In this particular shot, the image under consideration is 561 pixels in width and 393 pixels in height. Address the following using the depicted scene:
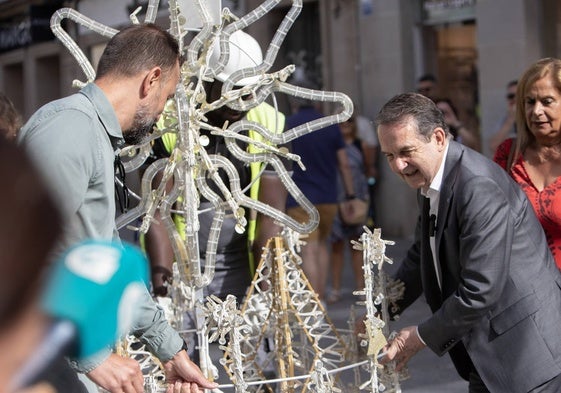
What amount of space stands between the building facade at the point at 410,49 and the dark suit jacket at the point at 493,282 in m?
7.91

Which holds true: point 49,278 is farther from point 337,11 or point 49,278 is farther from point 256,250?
point 337,11

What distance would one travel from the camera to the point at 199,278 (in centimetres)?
356

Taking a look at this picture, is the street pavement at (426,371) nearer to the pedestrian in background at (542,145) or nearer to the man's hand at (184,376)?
the pedestrian in background at (542,145)

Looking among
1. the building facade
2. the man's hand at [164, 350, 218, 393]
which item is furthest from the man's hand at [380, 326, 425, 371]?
the building facade

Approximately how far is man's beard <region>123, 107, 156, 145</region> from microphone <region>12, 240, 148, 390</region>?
1.45 meters

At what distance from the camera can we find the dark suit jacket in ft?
9.80

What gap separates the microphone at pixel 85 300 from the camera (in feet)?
3.19

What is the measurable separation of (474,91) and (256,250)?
860 cm

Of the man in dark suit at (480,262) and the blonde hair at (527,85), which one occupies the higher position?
the blonde hair at (527,85)

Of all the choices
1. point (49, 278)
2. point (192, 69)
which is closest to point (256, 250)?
point (192, 69)

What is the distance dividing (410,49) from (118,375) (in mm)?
10685

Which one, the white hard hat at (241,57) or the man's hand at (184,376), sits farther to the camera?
the white hard hat at (241,57)

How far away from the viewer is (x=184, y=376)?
2996 mm

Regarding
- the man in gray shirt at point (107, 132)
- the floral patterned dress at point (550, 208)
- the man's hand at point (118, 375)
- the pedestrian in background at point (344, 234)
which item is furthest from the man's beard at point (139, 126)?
the pedestrian in background at point (344, 234)
